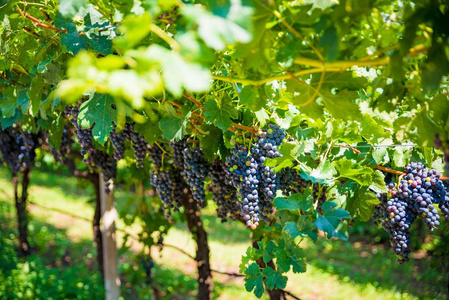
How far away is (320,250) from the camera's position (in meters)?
8.23

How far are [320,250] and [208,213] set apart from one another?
3.27 metres

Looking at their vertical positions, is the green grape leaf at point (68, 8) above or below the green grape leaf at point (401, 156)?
above

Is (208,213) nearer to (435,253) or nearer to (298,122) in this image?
(435,253)

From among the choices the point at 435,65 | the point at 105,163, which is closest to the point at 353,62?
the point at 435,65

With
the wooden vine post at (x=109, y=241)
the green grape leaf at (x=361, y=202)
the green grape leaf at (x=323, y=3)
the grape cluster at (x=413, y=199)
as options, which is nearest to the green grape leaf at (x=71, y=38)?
the green grape leaf at (x=323, y=3)

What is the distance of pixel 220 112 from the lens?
1626mm

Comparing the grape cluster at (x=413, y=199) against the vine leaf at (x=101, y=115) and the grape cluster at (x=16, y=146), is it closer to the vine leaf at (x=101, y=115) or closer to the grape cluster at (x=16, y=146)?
the vine leaf at (x=101, y=115)

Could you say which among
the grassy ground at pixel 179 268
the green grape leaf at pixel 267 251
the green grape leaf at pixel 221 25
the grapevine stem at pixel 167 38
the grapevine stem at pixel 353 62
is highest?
the grapevine stem at pixel 353 62

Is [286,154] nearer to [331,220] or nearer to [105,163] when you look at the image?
[331,220]

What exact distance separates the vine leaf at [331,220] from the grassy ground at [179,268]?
366cm

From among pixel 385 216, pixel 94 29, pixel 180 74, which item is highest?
pixel 94 29

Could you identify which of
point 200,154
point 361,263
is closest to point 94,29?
point 200,154

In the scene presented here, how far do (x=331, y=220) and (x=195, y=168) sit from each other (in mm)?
766

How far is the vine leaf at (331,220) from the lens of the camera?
134 centimetres
